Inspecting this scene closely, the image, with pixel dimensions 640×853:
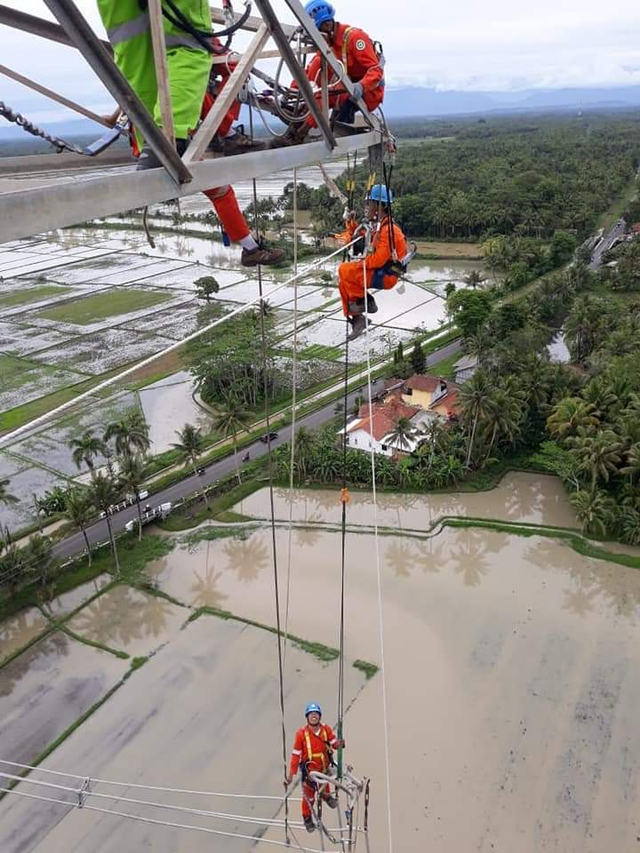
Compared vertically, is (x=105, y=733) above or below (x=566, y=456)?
below

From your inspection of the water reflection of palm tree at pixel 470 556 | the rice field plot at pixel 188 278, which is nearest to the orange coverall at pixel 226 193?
the water reflection of palm tree at pixel 470 556

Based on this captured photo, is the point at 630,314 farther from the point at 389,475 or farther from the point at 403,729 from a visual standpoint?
the point at 403,729

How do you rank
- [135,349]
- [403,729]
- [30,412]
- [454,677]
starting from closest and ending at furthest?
[403,729], [454,677], [30,412], [135,349]

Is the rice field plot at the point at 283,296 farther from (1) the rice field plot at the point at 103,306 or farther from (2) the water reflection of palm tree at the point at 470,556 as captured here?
(2) the water reflection of palm tree at the point at 470,556

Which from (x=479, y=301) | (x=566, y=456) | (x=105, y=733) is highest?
(x=479, y=301)

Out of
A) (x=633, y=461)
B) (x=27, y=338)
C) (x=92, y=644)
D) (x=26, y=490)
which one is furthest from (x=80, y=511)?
(x=27, y=338)

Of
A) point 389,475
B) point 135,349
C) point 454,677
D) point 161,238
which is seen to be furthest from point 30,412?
point 161,238

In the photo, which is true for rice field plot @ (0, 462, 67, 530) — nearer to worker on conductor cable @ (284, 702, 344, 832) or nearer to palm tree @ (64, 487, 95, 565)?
palm tree @ (64, 487, 95, 565)
